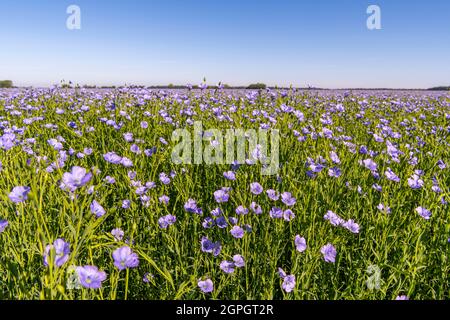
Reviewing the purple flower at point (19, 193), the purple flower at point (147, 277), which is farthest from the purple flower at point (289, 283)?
the purple flower at point (19, 193)

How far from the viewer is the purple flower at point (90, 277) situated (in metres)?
0.98

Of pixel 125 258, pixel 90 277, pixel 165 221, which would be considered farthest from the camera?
pixel 165 221

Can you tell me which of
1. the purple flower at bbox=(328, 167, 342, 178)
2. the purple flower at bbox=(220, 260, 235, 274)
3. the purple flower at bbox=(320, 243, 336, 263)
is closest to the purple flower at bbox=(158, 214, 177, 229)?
the purple flower at bbox=(220, 260, 235, 274)

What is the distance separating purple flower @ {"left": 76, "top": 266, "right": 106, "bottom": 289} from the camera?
0.98 meters

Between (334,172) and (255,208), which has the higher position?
(334,172)

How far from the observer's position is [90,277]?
100cm

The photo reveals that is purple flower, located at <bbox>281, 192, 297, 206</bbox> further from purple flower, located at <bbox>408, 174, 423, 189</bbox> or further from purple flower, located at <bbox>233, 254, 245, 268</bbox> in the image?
purple flower, located at <bbox>408, 174, 423, 189</bbox>

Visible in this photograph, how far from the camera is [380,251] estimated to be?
5.76ft

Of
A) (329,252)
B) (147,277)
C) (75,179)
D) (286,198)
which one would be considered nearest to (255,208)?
(286,198)

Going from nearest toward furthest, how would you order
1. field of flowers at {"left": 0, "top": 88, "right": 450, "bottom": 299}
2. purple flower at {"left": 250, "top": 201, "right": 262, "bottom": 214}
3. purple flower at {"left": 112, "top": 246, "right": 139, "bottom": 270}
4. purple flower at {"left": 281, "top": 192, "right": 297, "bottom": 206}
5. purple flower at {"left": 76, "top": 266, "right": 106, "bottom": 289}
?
purple flower at {"left": 76, "top": 266, "right": 106, "bottom": 289}, purple flower at {"left": 112, "top": 246, "right": 139, "bottom": 270}, field of flowers at {"left": 0, "top": 88, "right": 450, "bottom": 299}, purple flower at {"left": 250, "top": 201, "right": 262, "bottom": 214}, purple flower at {"left": 281, "top": 192, "right": 297, "bottom": 206}

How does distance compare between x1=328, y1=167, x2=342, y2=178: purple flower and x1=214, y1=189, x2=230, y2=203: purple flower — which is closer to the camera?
x1=214, y1=189, x2=230, y2=203: purple flower

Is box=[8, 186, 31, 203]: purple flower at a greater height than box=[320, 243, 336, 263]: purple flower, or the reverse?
box=[8, 186, 31, 203]: purple flower

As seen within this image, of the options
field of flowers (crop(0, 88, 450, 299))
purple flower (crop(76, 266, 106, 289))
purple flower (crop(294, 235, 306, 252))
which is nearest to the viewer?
purple flower (crop(76, 266, 106, 289))

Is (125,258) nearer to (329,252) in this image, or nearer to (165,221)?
(165,221)
